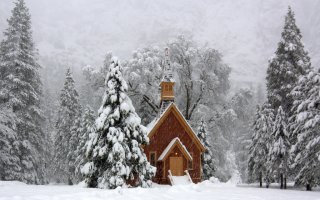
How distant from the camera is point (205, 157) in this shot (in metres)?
39.1

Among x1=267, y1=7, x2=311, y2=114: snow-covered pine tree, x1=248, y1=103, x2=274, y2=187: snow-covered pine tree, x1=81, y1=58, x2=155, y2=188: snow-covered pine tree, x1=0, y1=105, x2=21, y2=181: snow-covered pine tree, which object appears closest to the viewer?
x1=81, y1=58, x2=155, y2=188: snow-covered pine tree

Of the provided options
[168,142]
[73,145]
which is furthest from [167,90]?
[73,145]

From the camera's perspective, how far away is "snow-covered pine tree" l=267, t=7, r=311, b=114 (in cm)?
3828

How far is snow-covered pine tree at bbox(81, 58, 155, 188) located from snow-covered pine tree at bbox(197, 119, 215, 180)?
15713 millimetres

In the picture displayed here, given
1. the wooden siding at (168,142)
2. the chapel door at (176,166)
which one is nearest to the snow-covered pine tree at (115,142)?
the wooden siding at (168,142)

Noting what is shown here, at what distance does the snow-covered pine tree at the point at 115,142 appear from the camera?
69.3 ft

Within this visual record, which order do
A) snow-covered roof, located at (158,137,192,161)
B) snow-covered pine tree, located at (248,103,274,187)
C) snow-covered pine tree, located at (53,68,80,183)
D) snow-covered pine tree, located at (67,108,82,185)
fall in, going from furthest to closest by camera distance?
snow-covered pine tree, located at (53,68,80,183), snow-covered pine tree, located at (67,108,82,185), snow-covered pine tree, located at (248,103,274,187), snow-covered roof, located at (158,137,192,161)

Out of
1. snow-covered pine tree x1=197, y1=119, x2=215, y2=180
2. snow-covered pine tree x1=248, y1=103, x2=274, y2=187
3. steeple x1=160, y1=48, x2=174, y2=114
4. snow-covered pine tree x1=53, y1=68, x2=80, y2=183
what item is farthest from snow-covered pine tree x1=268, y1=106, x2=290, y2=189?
snow-covered pine tree x1=53, y1=68, x2=80, y2=183

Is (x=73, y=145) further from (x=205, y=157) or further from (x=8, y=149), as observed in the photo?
(x=205, y=157)

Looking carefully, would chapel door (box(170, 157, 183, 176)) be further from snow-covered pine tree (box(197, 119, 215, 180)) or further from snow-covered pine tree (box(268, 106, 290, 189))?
snow-covered pine tree (box(268, 106, 290, 189))

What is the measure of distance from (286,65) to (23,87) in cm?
2659

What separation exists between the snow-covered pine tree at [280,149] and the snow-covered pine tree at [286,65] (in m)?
3.99

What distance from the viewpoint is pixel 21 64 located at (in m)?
35.2

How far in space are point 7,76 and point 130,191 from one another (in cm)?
2367
